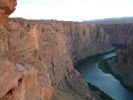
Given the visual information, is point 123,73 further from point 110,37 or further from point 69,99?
point 110,37

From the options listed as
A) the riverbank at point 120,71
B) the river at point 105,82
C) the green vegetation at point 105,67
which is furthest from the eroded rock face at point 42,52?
the riverbank at point 120,71

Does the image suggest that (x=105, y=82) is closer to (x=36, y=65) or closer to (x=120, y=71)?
(x=120, y=71)

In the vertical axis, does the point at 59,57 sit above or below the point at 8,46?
below

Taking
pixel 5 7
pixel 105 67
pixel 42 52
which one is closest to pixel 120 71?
→ pixel 105 67

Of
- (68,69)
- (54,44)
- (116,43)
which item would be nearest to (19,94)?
(54,44)

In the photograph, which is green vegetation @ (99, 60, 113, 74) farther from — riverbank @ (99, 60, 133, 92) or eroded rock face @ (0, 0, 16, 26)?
eroded rock face @ (0, 0, 16, 26)

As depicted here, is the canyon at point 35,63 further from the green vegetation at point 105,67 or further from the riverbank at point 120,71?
the green vegetation at point 105,67

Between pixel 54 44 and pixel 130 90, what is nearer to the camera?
pixel 54 44
